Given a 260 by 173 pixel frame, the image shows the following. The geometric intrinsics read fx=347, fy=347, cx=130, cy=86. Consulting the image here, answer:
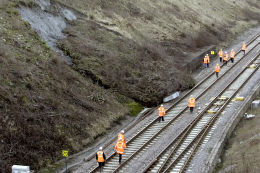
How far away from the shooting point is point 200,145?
18234 millimetres

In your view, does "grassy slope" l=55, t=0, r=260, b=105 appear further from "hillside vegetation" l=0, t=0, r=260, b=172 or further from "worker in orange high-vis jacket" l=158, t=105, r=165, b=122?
"worker in orange high-vis jacket" l=158, t=105, r=165, b=122

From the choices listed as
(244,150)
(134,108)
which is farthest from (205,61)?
(244,150)

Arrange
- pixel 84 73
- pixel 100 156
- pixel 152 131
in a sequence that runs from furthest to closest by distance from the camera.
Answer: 1. pixel 84 73
2. pixel 152 131
3. pixel 100 156

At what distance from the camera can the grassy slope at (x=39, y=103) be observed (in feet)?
52.3

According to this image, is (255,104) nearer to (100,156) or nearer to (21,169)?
(100,156)

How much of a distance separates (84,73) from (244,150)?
12240mm

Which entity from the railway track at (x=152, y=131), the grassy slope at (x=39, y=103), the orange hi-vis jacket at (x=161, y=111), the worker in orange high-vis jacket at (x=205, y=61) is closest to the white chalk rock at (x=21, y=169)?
the grassy slope at (x=39, y=103)

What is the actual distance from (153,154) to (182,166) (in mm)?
2167

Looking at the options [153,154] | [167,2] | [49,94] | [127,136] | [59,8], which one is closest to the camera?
[153,154]

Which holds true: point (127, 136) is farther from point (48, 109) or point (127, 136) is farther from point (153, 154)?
point (48, 109)

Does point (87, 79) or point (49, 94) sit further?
point (87, 79)

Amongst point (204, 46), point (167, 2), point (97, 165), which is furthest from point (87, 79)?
point (167, 2)

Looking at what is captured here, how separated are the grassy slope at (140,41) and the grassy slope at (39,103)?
205 centimetres

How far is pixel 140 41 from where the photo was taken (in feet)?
105
